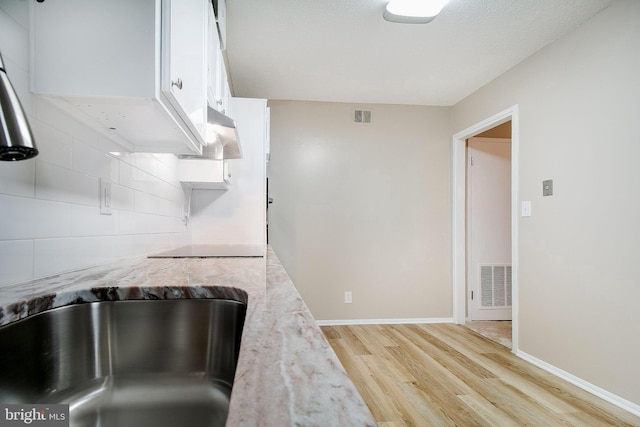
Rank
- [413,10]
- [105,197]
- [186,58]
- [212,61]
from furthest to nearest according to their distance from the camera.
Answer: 1. [413,10]
2. [212,61]
3. [105,197]
4. [186,58]

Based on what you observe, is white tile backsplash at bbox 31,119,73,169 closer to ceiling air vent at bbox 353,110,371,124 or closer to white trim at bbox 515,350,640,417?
white trim at bbox 515,350,640,417

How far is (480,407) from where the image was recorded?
201 centimetres

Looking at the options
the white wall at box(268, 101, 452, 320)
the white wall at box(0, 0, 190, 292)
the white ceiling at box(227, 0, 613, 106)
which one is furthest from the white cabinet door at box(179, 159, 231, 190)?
the white wall at box(268, 101, 452, 320)

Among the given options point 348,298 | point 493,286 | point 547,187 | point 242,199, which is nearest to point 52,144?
point 242,199

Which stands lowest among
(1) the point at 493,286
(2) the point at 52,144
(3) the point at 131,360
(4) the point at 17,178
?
(1) the point at 493,286

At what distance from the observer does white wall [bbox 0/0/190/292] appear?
2.69ft

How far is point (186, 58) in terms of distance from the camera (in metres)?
1.09

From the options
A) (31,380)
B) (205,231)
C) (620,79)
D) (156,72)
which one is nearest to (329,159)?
(205,231)

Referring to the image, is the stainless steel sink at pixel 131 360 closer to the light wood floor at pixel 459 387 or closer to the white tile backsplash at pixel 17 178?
the white tile backsplash at pixel 17 178

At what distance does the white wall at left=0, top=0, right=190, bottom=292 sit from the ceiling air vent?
2653 millimetres

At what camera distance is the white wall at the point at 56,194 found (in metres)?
0.82

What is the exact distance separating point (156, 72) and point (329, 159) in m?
2.95

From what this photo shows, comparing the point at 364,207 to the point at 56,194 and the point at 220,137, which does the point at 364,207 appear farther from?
the point at 56,194

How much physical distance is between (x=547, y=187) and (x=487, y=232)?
1358 mm
